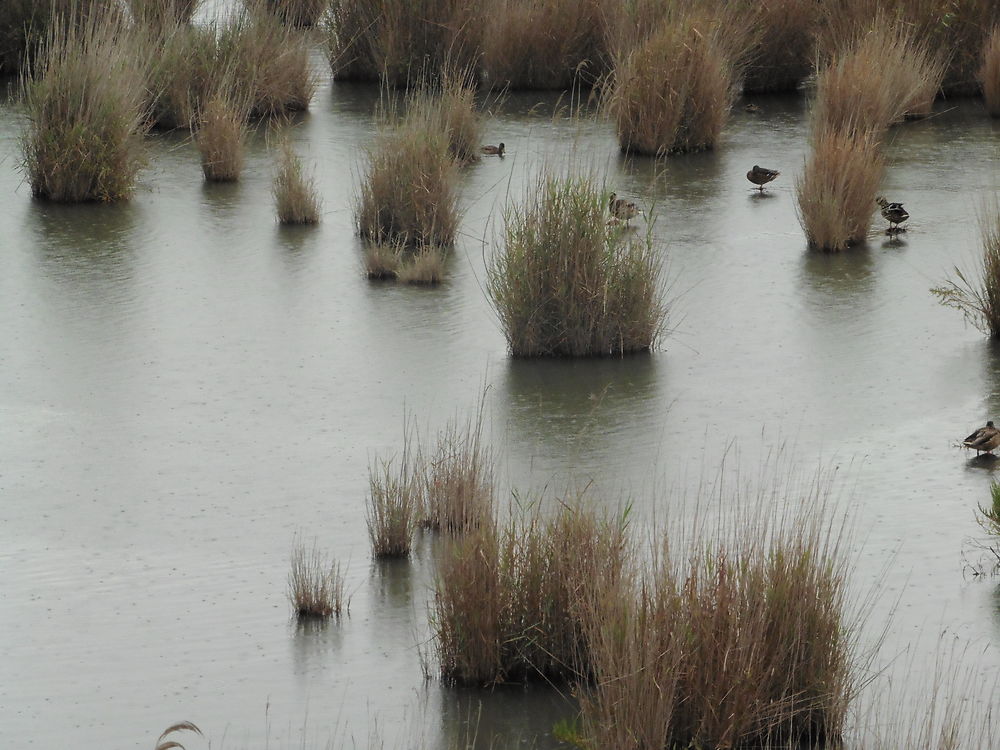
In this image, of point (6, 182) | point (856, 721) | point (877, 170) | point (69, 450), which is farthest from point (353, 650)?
point (6, 182)

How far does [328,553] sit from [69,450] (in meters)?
1.96

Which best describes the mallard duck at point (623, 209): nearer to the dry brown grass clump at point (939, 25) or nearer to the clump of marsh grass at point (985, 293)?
the clump of marsh grass at point (985, 293)

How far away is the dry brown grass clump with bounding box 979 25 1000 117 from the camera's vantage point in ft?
56.4

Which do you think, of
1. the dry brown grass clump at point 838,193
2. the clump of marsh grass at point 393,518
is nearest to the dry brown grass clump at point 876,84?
the dry brown grass clump at point 838,193

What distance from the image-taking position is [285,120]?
56.1 ft

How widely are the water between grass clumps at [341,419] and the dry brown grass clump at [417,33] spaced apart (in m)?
4.87

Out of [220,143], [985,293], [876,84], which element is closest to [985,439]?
[985,293]

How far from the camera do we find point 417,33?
18938 millimetres

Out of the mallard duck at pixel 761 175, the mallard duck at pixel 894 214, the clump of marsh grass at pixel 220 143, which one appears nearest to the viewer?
the mallard duck at pixel 894 214

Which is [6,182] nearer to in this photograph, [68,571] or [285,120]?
[285,120]

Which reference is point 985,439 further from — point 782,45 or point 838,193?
point 782,45

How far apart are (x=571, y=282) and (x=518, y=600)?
3.96 metres

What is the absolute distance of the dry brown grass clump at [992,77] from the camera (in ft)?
56.4

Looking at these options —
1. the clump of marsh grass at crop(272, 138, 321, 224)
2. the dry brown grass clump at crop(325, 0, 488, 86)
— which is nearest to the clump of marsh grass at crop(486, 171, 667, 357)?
the clump of marsh grass at crop(272, 138, 321, 224)
